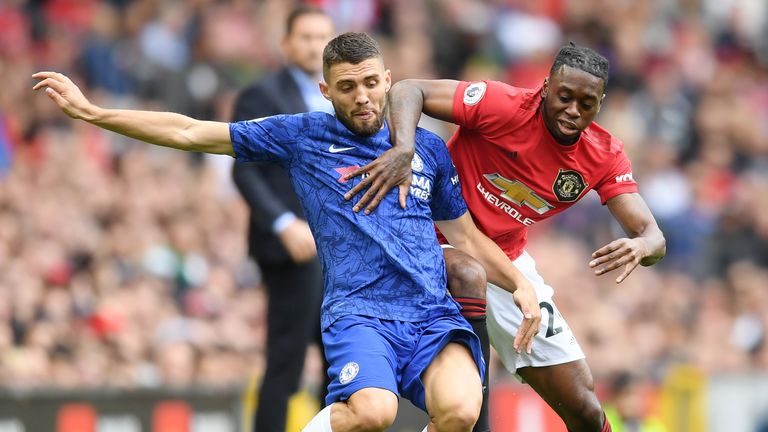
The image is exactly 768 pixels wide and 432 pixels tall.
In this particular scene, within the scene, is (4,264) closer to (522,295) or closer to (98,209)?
(98,209)

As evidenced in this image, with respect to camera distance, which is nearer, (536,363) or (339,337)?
(339,337)

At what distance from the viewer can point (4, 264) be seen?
10516mm

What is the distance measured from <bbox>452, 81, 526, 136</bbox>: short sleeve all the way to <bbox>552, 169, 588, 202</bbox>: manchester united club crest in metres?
0.38

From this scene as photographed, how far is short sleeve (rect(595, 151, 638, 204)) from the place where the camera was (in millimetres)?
6781

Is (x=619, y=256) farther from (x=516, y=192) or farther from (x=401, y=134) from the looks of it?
(x=401, y=134)

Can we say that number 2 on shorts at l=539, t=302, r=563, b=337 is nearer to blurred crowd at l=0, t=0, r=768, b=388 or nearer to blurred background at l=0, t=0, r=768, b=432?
blurred background at l=0, t=0, r=768, b=432

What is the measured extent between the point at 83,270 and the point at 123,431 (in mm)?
1961

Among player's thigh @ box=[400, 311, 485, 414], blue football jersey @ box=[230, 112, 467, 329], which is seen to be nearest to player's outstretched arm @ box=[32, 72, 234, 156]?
blue football jersey @ box=[230, 112, 467, 329]

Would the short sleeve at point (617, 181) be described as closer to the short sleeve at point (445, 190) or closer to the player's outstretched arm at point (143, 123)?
the short sleeve at point (445, 190)

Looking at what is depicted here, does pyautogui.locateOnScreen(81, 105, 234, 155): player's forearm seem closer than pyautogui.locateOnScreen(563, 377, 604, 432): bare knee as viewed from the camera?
Yes

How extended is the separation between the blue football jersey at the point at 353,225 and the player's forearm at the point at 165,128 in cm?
8

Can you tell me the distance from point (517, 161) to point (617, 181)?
20.1 inches

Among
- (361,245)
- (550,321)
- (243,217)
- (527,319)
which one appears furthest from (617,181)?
(243,217)

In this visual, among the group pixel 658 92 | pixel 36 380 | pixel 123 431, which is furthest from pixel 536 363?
pixel 658 92
